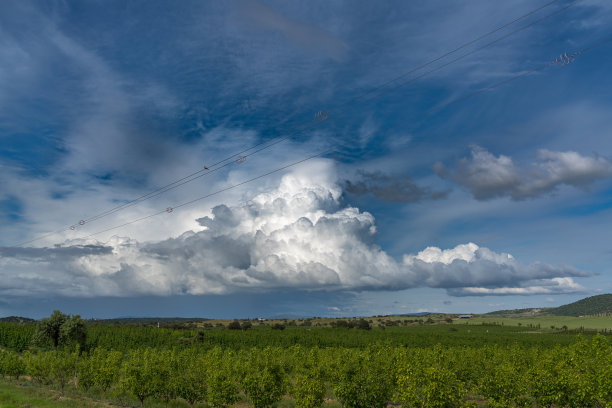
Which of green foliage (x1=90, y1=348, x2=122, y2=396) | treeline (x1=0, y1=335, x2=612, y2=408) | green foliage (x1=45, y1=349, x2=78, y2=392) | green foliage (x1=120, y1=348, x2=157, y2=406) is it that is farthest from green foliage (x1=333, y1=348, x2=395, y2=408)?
green foliage (x1=45, y1=349, x2=78, y2=392)

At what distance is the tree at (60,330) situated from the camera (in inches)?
3802

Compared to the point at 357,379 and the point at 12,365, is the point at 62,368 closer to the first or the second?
the point at 12,365

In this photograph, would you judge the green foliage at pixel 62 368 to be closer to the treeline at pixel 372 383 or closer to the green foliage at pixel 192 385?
the treeline at pixel 372 383

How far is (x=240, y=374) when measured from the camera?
1927 inches

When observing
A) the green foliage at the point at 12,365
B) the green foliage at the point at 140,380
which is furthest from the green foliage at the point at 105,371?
the green foliage at the point at 12,365

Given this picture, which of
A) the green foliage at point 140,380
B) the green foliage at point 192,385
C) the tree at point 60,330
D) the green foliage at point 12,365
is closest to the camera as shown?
the green foliage at point 140,380

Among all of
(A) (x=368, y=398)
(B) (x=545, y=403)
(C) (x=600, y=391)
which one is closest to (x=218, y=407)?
(A) (x=368, y=398)

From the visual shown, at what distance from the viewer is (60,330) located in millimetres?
96875

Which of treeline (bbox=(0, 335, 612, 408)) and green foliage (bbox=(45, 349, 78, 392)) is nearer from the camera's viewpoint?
treeline (bbox=(0, 335, 612, 408))

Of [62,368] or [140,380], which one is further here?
[62,368]

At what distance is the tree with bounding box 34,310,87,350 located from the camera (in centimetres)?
9656

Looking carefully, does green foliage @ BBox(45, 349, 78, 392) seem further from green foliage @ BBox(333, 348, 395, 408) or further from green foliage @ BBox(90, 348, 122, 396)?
green foliage @ BBox(333, 348, 395, 408)

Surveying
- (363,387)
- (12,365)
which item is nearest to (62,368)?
(12,365)

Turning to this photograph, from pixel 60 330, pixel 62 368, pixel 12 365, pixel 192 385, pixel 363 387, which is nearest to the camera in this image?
pixel 363 387
